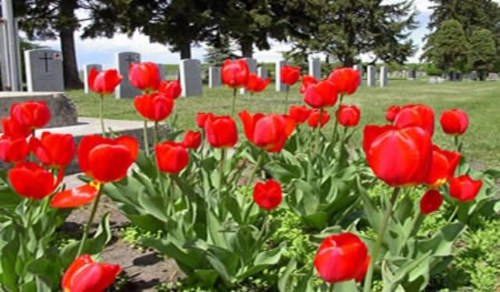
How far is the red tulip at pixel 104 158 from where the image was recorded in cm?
129

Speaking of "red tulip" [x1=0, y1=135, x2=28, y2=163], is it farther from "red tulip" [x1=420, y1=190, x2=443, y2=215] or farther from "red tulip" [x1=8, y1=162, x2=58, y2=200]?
"red tulip" [x1=420, y1=190, x2=443, y2=215]

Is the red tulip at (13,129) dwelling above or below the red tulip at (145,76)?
below

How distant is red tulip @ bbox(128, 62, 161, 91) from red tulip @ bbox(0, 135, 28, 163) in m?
0.83

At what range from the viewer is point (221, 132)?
2.02 m

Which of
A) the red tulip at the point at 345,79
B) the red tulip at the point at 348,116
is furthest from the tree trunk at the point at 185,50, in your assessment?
the red tulip at the point at 345,79

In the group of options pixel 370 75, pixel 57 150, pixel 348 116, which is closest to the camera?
pixel 57 150

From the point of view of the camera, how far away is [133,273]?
97.7 inches

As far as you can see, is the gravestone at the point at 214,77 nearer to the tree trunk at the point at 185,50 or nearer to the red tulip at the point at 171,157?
the tree trunk at the point at 185,50

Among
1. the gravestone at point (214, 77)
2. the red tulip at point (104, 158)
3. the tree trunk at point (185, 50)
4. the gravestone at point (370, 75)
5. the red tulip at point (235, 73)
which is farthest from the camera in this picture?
the gravestone at point (370, 75)

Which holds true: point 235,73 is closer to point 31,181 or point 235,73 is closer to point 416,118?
point 416,118

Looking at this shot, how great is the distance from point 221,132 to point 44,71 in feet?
38.2

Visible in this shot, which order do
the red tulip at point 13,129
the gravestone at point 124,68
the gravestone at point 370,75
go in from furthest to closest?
the gravestone at point 370,75, the gravestone at point 124,68, the red tulip at point 13,129

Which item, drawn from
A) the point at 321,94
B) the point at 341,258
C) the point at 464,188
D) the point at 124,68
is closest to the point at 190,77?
the point at 124,68

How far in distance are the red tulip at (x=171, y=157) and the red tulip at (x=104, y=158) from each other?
1.63 feet
